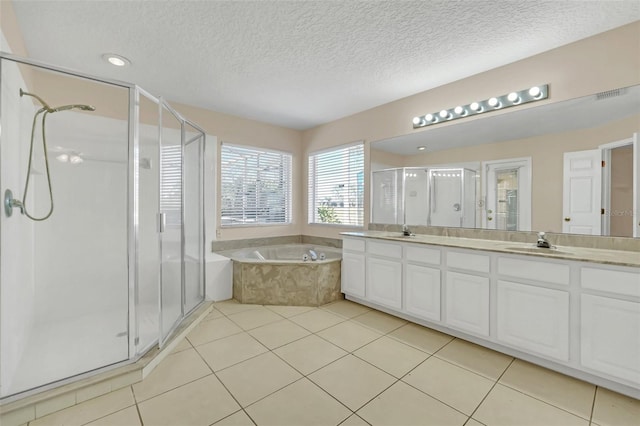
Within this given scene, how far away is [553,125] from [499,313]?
163cm

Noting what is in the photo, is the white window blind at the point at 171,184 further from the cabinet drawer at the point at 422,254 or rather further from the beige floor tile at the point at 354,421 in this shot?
the cabinet drawer at the point at 422,254

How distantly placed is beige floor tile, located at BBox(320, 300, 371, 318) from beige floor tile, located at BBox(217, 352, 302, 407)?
3.42ft

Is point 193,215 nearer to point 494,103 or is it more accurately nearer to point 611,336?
point 494,103

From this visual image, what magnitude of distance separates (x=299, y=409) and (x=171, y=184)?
204 centimetres

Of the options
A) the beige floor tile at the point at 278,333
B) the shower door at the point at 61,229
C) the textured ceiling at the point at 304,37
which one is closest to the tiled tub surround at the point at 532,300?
the beige floor tile at the point at 278,333

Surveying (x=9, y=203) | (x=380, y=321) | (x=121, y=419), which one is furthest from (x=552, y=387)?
(x=9, y=203)

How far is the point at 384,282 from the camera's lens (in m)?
2.81

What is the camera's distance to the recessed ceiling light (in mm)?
2371

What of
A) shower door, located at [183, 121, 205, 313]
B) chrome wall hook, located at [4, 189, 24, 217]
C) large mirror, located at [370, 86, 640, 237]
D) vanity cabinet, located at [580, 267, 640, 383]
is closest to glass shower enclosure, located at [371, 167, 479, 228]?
large mirror, located at [370, 86, 640, 237]

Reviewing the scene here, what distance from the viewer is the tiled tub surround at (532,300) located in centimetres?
159

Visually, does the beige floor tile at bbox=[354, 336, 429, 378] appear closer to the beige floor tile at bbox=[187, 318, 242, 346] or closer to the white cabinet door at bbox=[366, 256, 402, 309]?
the white cabinet door at bbox=[366, 256, 402, 309]

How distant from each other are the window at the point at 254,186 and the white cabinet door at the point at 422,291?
2429 mm

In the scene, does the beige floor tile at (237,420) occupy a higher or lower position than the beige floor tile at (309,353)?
lower

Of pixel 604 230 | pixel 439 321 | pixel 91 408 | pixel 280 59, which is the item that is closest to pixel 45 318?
pixel 91 408
